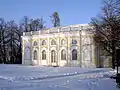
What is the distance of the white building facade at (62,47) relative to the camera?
4977 cm

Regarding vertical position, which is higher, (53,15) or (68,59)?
(53,15)

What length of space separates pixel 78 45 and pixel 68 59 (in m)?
3.44

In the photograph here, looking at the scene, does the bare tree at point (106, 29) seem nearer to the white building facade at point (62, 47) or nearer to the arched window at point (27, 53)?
the white building facade at point (62, 47)

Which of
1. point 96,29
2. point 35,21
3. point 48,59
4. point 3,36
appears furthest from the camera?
point 35,21

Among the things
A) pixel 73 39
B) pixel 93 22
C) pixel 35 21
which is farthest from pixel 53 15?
pixel 93 22

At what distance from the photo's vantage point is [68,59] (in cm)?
5212

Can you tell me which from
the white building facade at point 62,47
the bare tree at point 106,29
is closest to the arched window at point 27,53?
the white building facade at point 62,47

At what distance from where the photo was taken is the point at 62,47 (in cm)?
5359

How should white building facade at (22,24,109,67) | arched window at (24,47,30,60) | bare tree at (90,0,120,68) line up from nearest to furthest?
1. bare tree at (90,0,120,68)
2. white building facade at (22,24,109,67)
3. arched window at (24,47,30,60)

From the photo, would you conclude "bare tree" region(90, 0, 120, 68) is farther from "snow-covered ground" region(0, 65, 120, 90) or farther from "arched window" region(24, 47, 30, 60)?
"arched window" region(24, 47, 30, 60)

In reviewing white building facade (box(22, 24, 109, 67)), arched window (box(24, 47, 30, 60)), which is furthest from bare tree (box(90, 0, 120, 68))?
arched window (box(24, 47, 30, 60))

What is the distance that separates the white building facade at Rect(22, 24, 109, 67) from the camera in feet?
163

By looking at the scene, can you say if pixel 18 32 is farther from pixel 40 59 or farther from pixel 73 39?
pixel 73 39

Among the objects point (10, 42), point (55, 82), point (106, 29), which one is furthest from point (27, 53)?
point (55, 82)
